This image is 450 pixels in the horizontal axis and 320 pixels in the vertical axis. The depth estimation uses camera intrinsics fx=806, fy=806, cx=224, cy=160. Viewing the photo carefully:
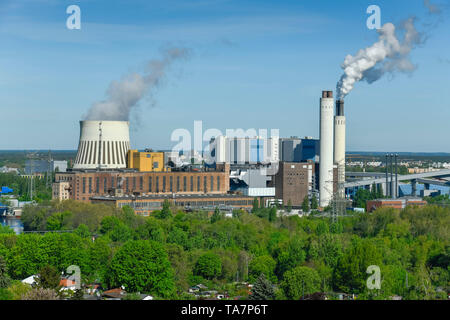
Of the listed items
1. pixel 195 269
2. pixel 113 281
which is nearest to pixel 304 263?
pixel 195 269

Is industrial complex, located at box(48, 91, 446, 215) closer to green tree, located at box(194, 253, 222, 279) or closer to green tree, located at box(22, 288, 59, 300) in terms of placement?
green tree, located at box(194, 253, 222, 279)

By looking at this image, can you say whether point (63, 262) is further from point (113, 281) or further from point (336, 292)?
point (336, 292)

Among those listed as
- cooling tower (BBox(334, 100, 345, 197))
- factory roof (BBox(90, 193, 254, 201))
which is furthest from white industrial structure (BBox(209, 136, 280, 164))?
factory roof (BBox(90, 193, 254, 201))

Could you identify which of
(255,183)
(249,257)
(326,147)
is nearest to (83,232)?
(249,257)

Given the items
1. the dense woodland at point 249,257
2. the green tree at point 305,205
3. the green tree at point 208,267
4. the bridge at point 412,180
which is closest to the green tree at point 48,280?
the dense woodland at point 249,257

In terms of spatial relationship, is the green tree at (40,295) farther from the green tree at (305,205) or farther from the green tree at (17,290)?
the green tree at (305,205)

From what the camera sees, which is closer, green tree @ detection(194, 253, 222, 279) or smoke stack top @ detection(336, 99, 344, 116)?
green tree @ detection(194, 253, 222, 279)

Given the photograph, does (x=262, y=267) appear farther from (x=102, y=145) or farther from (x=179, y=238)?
(x=102, y=145)
